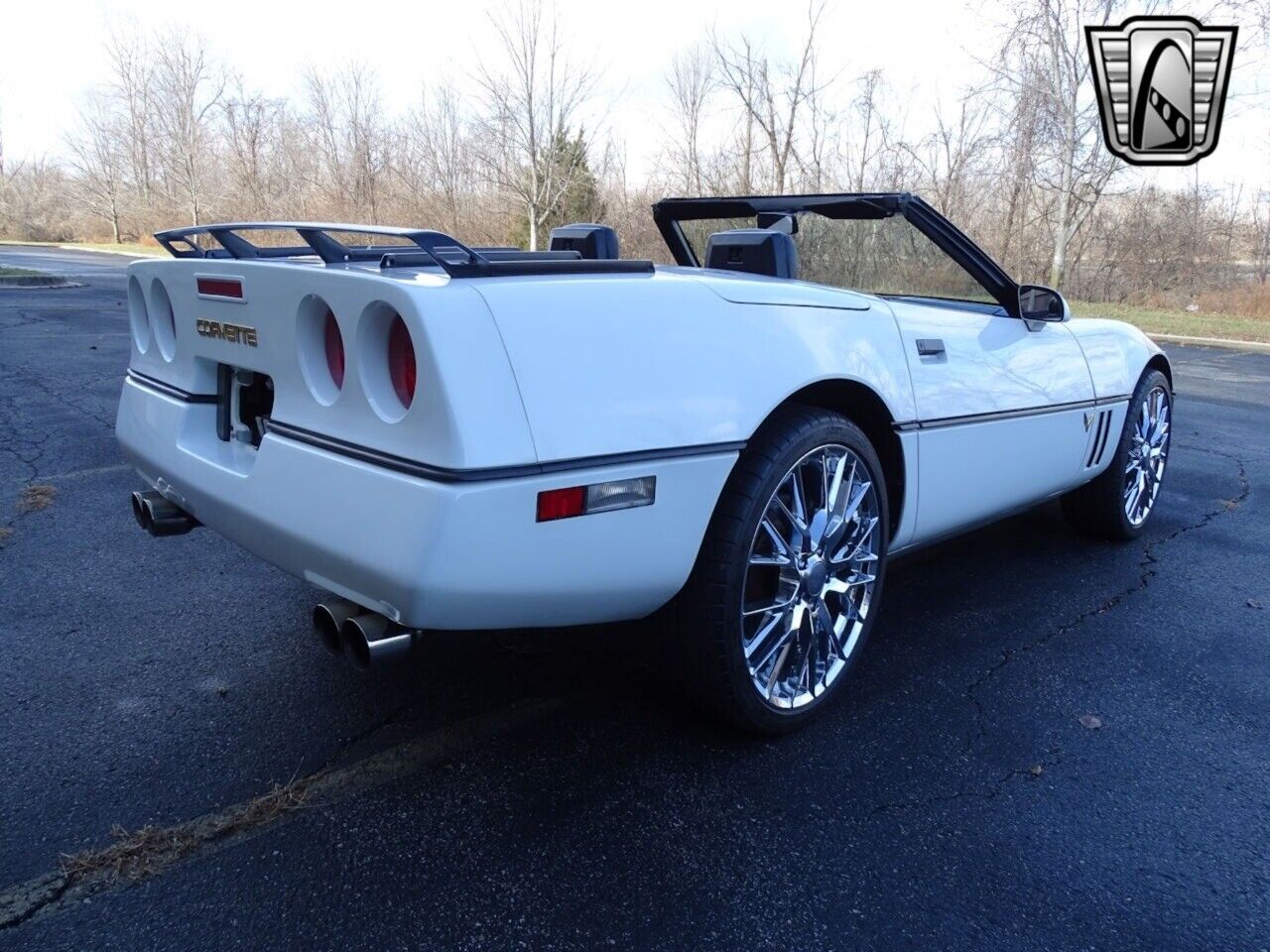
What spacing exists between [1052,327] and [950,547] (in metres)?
1.13

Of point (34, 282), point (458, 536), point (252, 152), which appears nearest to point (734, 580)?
point (458, 536)

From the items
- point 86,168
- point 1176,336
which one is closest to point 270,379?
point 1176,336

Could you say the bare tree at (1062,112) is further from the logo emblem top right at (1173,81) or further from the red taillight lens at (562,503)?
the red taillight lens at (562,503)

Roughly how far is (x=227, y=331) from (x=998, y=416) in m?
2.39

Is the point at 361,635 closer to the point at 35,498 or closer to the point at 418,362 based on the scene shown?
the point at 418,362

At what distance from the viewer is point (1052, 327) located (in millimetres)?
3529

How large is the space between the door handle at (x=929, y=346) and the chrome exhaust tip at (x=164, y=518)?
7.16 ft

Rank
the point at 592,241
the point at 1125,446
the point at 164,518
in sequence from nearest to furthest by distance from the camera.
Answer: the point at 164,518, the point at 592,241, the point at 1125,446

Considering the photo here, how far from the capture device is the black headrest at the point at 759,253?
2.98 meters

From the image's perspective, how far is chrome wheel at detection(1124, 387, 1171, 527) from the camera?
4.17 meters

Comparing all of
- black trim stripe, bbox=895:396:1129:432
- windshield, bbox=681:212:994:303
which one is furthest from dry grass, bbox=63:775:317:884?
windshield, bbox=681:212:994:303

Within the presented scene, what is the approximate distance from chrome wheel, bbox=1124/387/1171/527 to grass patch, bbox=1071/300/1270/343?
43.1 feet

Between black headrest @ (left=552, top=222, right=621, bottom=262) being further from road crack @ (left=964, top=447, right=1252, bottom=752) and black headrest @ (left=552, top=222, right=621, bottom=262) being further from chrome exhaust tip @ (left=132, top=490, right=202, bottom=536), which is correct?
road crack @ (left=964, top=447, right=1252, bottom=752)

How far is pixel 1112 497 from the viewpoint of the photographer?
4094 mm
